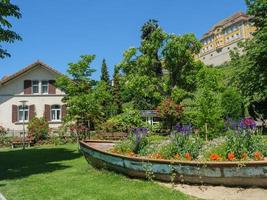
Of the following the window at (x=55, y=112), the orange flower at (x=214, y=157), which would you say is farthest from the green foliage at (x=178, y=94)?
the orange flower at (x=214, y=157)

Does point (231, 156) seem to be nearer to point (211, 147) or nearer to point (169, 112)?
point (211, 147)

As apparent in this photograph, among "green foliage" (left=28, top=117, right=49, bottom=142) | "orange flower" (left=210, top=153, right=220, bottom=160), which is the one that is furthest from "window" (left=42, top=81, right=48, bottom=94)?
"orange flower" (left=210, top=153, right=220, bottom=160)

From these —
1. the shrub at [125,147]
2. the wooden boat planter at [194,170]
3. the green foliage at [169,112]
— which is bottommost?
the wooden boat planter at [194,170]

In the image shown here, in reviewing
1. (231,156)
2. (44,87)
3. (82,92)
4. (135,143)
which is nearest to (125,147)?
(135,143)

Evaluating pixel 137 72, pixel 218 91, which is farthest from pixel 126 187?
pixel 137 72

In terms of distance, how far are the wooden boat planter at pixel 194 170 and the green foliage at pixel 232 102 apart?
832 inches

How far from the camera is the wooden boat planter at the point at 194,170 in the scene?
28.9ft

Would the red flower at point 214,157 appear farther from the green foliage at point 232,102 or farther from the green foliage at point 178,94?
the green foliage at point 178,94

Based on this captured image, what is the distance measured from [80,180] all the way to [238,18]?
10586cm

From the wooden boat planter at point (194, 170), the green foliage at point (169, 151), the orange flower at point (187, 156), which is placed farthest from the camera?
the green foliage at point (169, 151)

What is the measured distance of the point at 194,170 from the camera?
9656mm

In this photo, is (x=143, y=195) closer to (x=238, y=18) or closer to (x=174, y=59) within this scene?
(x=174, y=59)

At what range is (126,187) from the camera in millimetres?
10367

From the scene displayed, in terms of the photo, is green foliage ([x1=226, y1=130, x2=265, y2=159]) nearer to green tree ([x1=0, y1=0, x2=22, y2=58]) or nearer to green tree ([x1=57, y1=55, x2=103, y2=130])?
green tree ([x1=0, y1=0, x2=22, y2=58])
